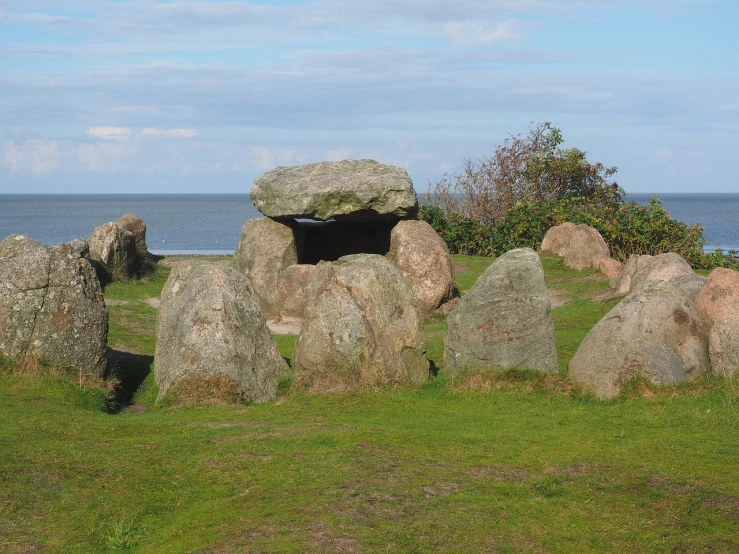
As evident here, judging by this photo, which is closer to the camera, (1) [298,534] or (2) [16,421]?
(1) [298,534]

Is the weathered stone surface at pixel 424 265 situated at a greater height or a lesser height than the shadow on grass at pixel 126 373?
greater

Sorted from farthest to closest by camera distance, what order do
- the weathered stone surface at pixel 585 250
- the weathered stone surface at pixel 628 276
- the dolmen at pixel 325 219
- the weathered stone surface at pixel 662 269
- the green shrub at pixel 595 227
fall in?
the green shrub at pixel 595 227 < the weathered stone surface at pixel 585 250 < the weathered stone surface at pixel 628 276 < the dolmen at pixel 325 219 < the weathered stone surface at pixel 662 269

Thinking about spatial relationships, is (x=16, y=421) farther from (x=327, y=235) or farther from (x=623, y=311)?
(x=327, y=235)

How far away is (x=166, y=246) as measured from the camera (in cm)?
7769

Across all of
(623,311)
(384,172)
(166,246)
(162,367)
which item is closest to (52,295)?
(162,367)

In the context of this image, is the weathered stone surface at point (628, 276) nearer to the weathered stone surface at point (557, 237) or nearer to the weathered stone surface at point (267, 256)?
the weathered stone surface at point (557, 237)

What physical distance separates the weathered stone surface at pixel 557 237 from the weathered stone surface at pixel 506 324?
54.9ft

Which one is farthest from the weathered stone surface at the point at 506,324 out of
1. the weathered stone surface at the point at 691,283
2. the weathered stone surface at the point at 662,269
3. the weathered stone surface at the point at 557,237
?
the weathered stone surface at the point at 557,237

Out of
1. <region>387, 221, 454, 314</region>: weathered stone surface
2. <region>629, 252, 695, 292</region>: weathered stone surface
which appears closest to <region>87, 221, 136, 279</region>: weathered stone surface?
<region>387, 221, 454, 314</region>: weathered stone surface

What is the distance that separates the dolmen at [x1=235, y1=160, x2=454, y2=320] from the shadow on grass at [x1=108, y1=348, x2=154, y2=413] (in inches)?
207

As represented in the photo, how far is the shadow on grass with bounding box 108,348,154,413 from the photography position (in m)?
15.8

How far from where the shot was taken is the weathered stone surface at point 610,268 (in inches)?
1057

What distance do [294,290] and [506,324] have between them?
9641 millimetres

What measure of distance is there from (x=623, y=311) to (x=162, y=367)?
7.64 m
